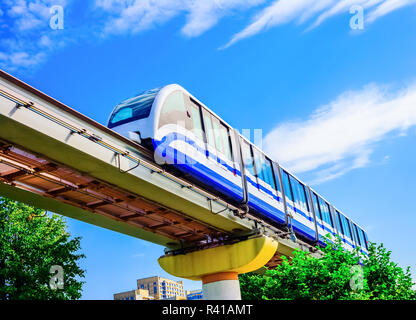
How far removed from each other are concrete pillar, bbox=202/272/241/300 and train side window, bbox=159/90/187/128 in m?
8.15

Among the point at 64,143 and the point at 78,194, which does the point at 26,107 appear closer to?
the point at 64,143

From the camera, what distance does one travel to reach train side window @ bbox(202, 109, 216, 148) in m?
16.3

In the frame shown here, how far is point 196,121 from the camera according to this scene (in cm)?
1598

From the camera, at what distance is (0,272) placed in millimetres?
22672

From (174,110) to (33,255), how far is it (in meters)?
13.8

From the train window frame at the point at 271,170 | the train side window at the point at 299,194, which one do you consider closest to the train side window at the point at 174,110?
the train window frame at the point at 271,170

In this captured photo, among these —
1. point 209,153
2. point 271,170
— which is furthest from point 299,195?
point 209,153

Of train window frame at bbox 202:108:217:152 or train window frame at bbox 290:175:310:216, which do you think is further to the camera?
train window frame at bbox 290:175:310:216

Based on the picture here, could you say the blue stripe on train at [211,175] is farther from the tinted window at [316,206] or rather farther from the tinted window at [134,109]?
the tinted window at [316,206]

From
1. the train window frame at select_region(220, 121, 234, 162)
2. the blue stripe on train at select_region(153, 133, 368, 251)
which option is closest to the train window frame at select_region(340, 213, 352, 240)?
the blue stripe on train at select_region(153, 133, 368, 251)

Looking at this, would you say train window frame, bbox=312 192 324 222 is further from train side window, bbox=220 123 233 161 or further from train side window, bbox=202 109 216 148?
train side window, bbox=202 109 216 148

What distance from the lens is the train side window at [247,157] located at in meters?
18.8

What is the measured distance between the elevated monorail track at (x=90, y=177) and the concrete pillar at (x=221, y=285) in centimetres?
224
